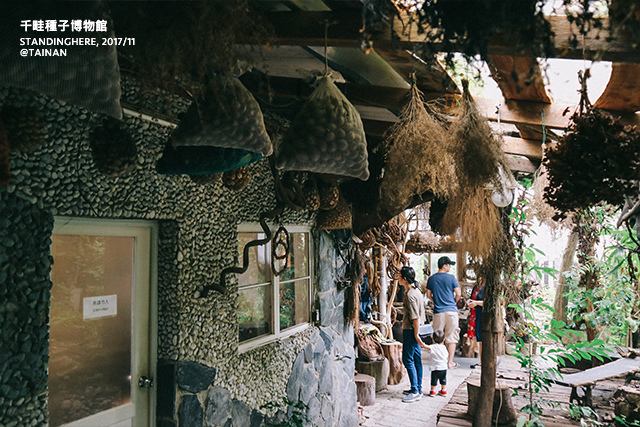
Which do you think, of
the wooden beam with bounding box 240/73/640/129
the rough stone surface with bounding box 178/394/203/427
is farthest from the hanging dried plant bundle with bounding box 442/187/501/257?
the rough stone surface with bounding box 178/394/203/427

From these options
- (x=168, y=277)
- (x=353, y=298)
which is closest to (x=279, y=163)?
(x=168, y=277)

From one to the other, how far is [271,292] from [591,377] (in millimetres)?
3814

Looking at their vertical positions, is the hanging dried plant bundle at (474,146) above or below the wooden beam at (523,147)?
below

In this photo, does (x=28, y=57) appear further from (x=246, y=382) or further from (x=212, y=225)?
(x=246, y=382)

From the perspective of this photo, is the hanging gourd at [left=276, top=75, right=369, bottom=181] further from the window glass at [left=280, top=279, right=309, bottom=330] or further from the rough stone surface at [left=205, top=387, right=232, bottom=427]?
the window glass at [left=280, top=279, right=309, bottom=330]

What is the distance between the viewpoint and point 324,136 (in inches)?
66.5

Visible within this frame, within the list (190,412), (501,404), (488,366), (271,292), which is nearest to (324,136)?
(190,412)

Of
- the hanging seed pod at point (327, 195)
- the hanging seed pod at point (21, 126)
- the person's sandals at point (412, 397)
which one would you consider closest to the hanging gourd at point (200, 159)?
the hanging seed pod at point (21, 126)

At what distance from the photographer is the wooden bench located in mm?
4582

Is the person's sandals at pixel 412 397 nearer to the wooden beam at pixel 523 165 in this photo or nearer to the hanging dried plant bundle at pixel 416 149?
the wooden beam at pixel 523 165

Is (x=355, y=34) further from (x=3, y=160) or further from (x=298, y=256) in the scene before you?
(x=298, y=256)

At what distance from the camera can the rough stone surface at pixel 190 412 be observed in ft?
8.21

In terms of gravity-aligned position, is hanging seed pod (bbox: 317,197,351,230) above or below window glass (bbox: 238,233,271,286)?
above

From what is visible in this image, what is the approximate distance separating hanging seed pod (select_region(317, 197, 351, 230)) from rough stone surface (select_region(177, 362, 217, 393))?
1.52 meters
